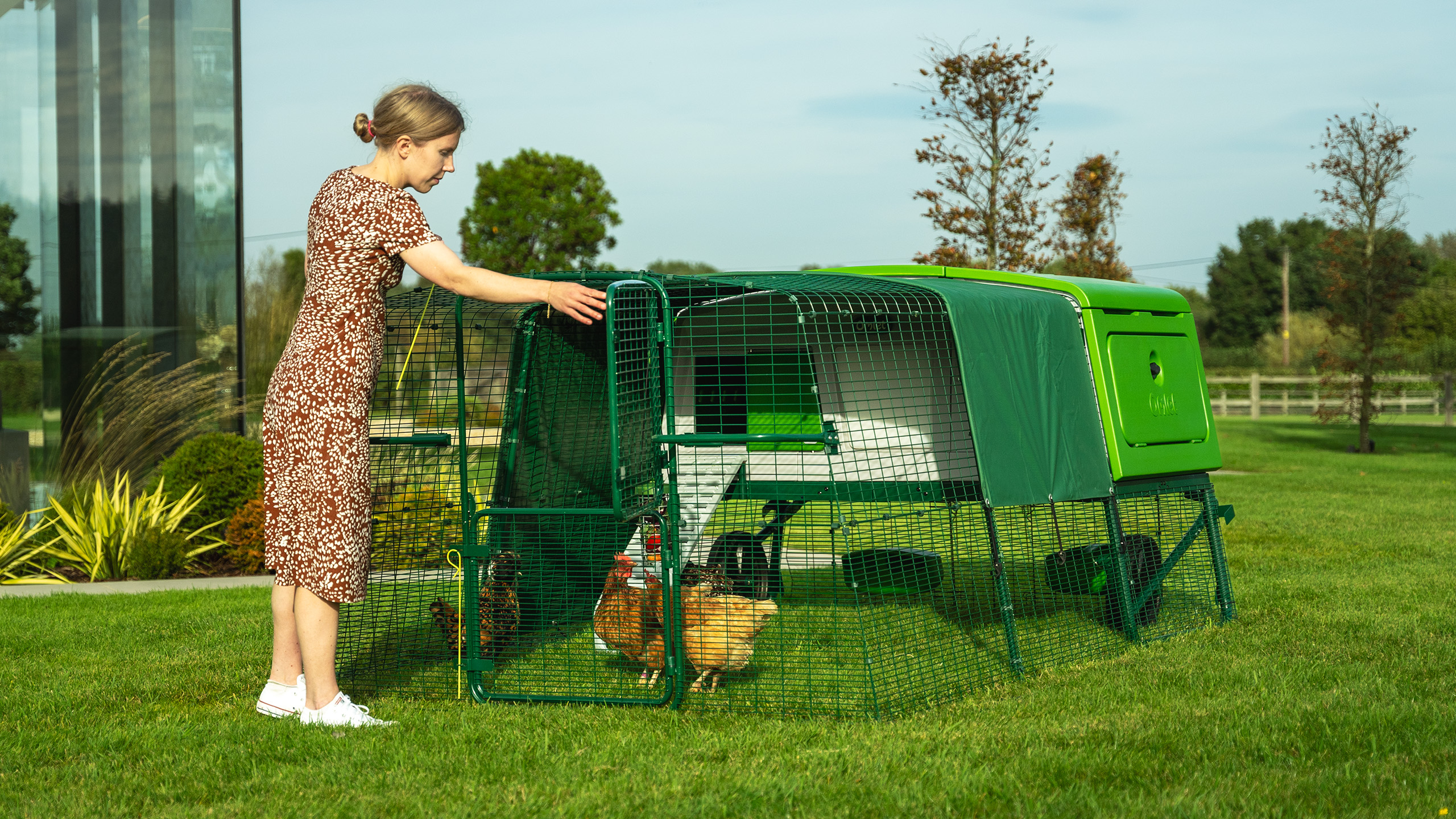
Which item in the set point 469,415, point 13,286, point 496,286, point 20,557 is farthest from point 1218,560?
point 13,286

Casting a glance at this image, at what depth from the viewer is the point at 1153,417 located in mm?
6062

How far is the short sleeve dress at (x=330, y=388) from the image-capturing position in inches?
158

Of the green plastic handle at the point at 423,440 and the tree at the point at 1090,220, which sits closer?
the green plastic handle at the point at 423,440

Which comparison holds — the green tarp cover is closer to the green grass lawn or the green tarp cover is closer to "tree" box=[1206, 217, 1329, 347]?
the green grass lawn

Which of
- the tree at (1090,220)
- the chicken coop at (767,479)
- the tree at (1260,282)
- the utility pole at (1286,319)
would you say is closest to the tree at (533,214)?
the tree at (1090,220)

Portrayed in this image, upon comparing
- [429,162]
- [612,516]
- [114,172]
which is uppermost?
[114,172]

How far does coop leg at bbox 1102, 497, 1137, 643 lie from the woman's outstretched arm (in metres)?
2.88

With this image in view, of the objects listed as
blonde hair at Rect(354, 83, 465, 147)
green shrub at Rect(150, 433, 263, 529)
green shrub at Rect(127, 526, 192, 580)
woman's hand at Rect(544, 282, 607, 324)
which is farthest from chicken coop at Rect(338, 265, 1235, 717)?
green shrub at Rect(150, 433, 263, 529)

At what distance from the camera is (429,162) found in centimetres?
417

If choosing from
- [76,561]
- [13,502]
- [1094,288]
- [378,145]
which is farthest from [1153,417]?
[13,502]

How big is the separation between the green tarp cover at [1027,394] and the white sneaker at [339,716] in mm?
2515

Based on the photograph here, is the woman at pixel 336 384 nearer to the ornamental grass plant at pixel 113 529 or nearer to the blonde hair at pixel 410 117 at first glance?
the blonde hair at pixel 410 117

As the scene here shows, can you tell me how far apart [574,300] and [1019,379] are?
2.24 meters

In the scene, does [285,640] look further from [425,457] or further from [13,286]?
[13,286]
